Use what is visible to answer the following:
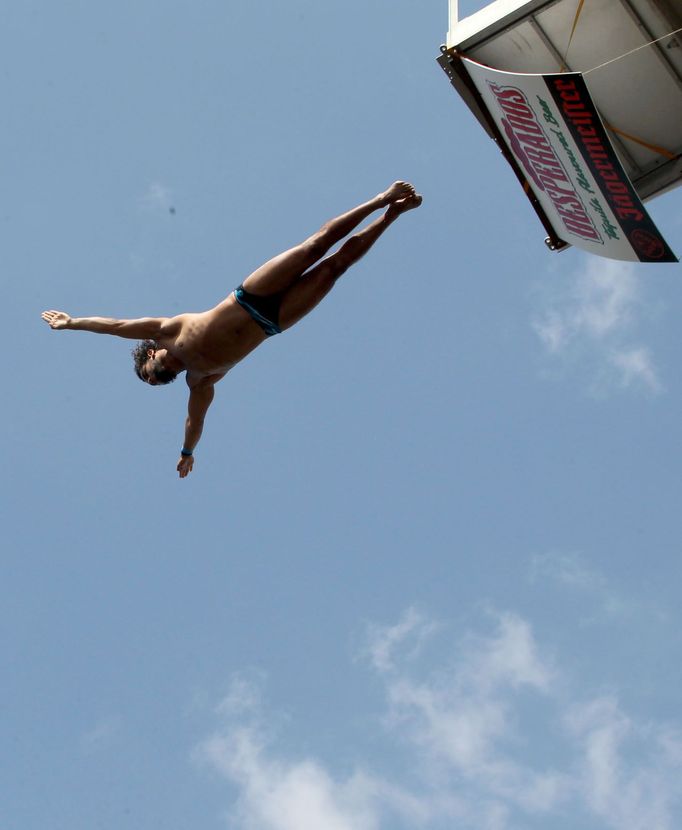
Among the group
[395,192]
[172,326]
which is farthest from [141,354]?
[395,192]

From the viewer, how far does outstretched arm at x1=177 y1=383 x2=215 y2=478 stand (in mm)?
12320

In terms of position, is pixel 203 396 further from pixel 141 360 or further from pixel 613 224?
pixel 613 224

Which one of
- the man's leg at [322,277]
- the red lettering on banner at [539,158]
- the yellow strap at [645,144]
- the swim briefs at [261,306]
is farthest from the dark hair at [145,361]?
the yellow strap at [645,144]

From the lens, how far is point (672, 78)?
38.4 feet

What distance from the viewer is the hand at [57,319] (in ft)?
38.0

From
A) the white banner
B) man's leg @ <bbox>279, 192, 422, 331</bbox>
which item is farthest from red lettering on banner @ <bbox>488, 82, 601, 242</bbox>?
man's leg @ <bbox>279, 192, 422, 331</bbox>

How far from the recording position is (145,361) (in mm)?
11617

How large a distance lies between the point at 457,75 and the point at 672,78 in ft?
8.04

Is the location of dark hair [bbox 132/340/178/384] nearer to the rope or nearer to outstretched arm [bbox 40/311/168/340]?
outstretched arm [bbox 40/311/168/340]

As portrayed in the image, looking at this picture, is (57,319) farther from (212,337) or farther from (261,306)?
(261,306)

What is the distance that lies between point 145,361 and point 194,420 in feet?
4.43

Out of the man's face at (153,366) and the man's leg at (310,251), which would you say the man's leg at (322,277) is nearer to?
the man's leg at (310,251)

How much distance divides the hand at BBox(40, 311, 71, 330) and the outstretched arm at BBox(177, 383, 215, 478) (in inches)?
65.9

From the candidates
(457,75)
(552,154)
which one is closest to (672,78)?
(552,154)
